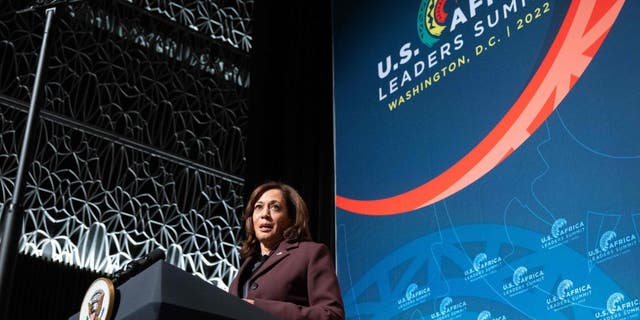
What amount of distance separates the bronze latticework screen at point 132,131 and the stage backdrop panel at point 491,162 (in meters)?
1.57

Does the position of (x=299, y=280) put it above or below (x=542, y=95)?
below

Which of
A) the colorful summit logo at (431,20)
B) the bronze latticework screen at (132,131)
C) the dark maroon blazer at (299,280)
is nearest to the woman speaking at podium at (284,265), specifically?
the dark maroon blazer at (299,280)

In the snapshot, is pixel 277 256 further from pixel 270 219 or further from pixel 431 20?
pixel 431 20

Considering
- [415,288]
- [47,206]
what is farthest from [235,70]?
[415,288]

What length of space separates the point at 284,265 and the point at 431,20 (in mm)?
2139

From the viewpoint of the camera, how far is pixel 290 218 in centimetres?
222

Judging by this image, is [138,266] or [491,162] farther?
[491,162]

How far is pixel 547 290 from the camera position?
2938 millimetres

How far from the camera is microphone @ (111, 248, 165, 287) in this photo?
5.45ft

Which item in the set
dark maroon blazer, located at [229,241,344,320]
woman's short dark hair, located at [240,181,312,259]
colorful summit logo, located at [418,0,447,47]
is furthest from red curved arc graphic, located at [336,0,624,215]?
dark maroon blazer, located at [229,241,344,320]

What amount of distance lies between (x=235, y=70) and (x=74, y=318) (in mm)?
4209

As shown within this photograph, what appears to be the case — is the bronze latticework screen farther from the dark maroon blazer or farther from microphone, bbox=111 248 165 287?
microphone, bbox=111 248 165 287

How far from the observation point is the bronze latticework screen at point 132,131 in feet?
16.4

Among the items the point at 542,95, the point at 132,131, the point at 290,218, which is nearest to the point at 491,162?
the point at 542,95
